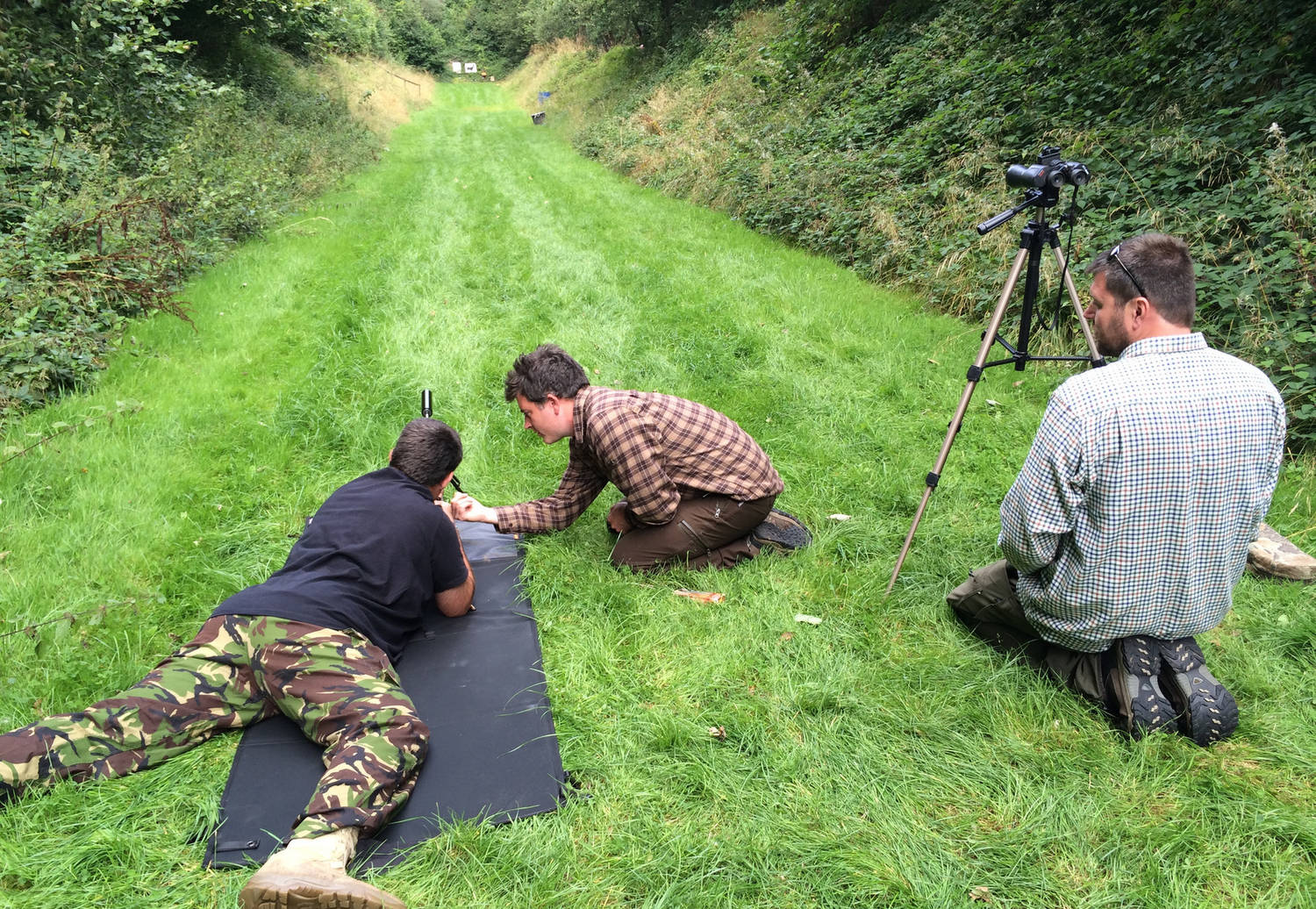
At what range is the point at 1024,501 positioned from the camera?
267cm

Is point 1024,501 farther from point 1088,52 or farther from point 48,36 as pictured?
point 48,36

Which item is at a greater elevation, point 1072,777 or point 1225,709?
point 1225,709

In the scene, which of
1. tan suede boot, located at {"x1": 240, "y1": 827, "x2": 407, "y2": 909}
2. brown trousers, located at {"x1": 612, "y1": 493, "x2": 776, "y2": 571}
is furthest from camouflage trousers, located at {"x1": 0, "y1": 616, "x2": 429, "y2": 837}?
brown trousers, located at {"x1": 612, "y1": 493, "x2": 776, "y2": 571}

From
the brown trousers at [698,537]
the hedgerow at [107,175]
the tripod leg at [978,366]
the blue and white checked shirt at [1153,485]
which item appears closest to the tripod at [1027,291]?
the tripod leg at [978,366]

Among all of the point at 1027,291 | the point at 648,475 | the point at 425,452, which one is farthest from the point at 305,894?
the point at 1027,291

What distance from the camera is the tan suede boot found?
1891 millimetres

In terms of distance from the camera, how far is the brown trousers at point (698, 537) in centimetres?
358

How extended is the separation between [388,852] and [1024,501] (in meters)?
2.37

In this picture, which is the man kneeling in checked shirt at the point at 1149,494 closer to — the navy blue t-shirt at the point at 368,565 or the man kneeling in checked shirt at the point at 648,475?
the man kneeling in checked shirt at the point at 648,475

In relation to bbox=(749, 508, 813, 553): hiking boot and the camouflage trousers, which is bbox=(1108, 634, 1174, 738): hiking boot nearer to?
bbox=(749, 508, 813, 553): hiking boot

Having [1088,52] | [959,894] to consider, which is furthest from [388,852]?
[1088,52]

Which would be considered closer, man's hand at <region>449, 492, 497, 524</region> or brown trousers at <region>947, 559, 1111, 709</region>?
brown trousers at <region>947, 559, 1111, 709</region>

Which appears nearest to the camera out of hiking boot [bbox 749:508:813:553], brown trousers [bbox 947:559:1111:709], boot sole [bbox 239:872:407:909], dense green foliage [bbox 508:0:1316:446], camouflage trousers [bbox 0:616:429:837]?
boot sole [bbox 239:872:407:909]

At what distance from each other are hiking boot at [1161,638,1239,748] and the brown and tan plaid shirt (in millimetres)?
1685
